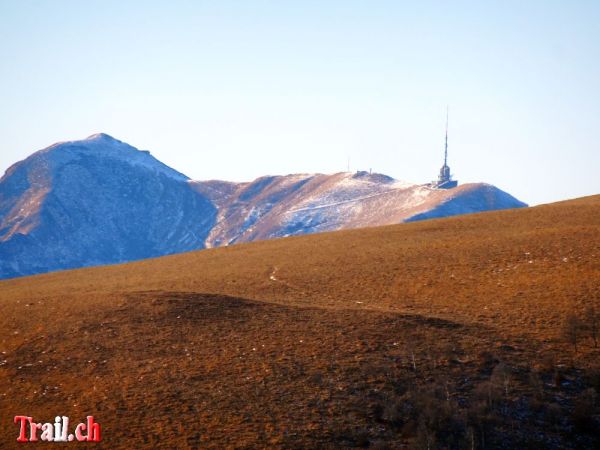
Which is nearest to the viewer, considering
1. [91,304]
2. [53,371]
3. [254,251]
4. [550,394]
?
[550,394]

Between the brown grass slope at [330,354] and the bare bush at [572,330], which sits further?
the bare bush at [572,330]

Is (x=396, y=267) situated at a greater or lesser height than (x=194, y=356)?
greater

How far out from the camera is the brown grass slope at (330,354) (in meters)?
31.4

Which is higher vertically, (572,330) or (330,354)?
(572,330)

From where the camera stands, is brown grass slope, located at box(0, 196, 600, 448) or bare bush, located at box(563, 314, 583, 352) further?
bare bush, located at box(563, 314, 583, 352)

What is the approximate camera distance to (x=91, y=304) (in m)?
48.7

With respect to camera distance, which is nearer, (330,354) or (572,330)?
(330,354)

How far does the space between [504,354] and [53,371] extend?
23.4m

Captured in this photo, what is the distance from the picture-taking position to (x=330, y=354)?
125ft

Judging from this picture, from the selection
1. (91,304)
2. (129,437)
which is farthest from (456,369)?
(91,304)

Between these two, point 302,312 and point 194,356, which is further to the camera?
point 302,312

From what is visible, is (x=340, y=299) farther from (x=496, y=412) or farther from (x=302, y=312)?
(x=496, y=412)

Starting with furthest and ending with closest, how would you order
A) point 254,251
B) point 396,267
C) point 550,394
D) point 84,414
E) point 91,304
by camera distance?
point 254,251 → point 396,267 → point 91,304 → point 550,394 → point 84,414

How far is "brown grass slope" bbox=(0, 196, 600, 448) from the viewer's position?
1236 inches
